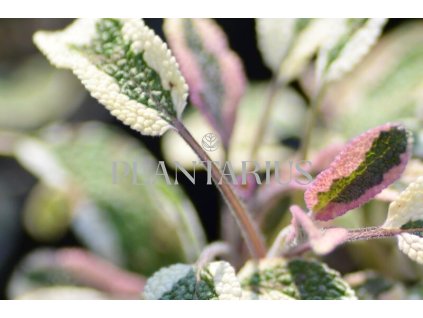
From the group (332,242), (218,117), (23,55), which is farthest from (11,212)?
(332,242)

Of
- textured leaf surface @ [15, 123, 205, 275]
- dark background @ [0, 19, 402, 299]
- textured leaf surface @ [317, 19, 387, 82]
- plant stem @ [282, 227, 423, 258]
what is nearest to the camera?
plant stem @ [282, 227, 423, 258]

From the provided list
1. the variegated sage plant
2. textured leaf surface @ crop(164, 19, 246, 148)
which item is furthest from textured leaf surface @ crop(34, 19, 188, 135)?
textured leaf surface @ crop(164, 19, 246, 148)

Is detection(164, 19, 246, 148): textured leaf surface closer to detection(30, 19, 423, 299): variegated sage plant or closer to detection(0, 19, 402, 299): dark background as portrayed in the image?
detection(30, 19, 423, 299): variegated sage plant

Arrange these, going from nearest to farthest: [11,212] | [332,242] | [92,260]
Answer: [332,242] → [92,260] → [11,212]

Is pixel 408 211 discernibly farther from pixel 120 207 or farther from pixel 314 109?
pixel 120 207

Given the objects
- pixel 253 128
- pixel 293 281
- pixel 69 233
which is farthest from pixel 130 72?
pixel 69 233

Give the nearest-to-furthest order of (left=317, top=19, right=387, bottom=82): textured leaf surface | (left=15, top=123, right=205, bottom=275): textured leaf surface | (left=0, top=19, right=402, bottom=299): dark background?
(left=317, top=19, right=387, bottom=82): textured leaf surface
(left=15, top=123, right=205, bottom=275): textured leaf surface
(left=0, top=19, right=402, bottom=299): dark background

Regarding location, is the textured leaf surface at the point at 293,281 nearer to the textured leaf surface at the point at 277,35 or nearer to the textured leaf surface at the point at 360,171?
the textured leaf surface at the point at 360,171
